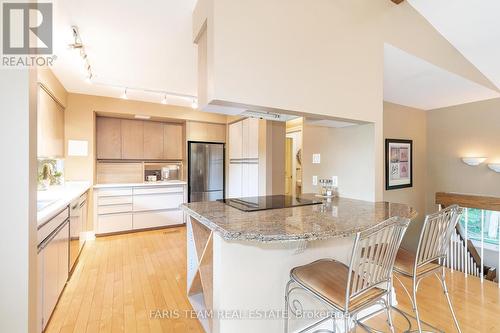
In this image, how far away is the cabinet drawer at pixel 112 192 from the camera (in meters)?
3.95

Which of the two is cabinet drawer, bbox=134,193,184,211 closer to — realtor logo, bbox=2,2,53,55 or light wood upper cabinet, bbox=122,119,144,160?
light wood upper cabinet, bbox=122,119,144,160

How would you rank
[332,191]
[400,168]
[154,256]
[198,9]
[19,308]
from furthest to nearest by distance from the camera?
[400,168] → [154,256] → [332,191] → [198,9] → [19,308]

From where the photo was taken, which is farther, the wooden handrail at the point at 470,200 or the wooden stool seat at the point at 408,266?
the wooden handrail at the point at 470,200

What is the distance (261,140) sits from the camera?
3922 millimetres

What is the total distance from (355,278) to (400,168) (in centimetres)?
330

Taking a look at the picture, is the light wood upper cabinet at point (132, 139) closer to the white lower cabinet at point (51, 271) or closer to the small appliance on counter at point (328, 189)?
the white lower cabinet at point (51, 271)

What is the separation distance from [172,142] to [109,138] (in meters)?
1.18

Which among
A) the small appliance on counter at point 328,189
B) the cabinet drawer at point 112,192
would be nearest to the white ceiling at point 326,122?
the small appliance on counter at point 328,189

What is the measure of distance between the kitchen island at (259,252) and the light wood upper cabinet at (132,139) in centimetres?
336

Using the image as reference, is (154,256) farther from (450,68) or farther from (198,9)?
(450,68)

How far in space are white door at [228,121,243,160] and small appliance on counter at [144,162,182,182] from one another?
1.24 meters

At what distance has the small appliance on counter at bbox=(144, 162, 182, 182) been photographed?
16.0 ft

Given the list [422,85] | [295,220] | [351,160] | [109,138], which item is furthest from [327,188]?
[109,138]

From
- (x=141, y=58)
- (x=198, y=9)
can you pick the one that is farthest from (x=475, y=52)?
(x=141, y=58)
